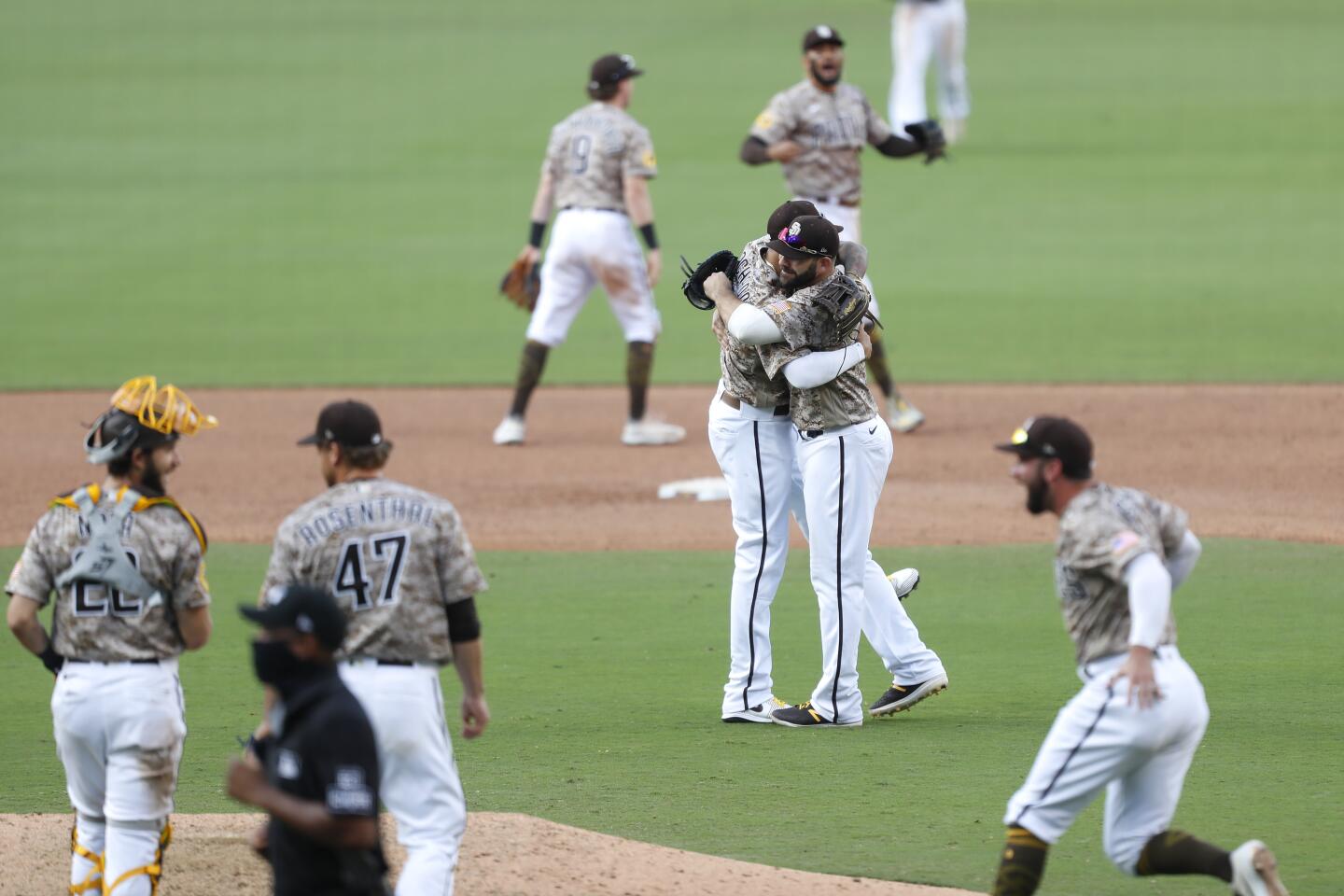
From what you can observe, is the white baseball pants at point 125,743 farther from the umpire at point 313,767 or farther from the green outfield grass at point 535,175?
the green outfield grass at point 535,175

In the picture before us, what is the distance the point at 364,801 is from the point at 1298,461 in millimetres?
10782

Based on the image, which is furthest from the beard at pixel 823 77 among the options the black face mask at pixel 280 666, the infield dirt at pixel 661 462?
the black face mask at pixel 280 666

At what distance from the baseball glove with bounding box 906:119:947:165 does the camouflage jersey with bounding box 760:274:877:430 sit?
19.3ft

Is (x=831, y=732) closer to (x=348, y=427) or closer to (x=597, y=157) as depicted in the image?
(x=348, y=427)

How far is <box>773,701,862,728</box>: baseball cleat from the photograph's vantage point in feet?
26.3

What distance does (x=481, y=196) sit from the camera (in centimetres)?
2772

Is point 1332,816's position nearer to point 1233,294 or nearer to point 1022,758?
point 1022,758

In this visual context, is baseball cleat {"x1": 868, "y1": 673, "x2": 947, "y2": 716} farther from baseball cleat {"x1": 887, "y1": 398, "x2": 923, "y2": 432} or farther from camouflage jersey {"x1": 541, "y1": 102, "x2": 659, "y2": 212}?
baseball cleat {"x1": 887, "y1": 398, "x2": 923, "y2": 432}

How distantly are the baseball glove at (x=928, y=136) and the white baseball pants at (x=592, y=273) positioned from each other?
2096mm

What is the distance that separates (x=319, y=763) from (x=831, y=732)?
12.6 ft

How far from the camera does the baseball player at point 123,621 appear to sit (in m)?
5.42

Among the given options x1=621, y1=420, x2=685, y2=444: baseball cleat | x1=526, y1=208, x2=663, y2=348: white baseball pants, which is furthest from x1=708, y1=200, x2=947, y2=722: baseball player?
x1=621, y1=420, x2=685, y2=444: baseball cleat

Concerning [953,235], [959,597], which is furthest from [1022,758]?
[953,235]

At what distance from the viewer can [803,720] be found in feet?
26.3
